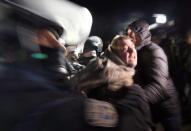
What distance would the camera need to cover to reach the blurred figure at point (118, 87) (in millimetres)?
566

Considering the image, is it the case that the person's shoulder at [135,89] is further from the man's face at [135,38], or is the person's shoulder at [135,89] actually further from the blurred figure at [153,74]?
the man's face at [135,38]

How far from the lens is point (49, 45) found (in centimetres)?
55

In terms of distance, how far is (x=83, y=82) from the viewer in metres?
0.58

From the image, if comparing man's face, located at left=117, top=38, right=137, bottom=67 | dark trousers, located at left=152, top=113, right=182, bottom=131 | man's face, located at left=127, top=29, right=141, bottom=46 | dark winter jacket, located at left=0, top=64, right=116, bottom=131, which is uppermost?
man's face, located at left=127, top=29, right=141, bottom=46

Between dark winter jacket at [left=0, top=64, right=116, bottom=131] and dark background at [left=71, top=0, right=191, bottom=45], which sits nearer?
dark winter jacket at [left=0, top=64, right=116, bottom=131]

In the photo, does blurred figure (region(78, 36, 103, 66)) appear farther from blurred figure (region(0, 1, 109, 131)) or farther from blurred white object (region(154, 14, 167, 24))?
blurred white object (region(154, 14, 167, 24))

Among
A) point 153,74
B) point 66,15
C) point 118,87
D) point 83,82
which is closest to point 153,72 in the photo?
point 153,74

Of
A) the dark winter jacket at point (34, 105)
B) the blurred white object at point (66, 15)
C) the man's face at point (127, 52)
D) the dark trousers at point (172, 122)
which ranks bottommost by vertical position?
the dark trousers at point (172, 122)

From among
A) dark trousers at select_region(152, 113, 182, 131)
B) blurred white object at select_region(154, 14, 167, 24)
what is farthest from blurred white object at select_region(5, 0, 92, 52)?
dark trousers at select_region(152, 113, 182, 131)

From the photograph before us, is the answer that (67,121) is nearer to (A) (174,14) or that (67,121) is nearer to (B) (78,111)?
(B) (78,111)

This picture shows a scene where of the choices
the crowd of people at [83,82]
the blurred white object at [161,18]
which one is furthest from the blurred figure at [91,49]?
the blurred white object at [161,18]

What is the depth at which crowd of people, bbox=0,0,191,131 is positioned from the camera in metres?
0.52

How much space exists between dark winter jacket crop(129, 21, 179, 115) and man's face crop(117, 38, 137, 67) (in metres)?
0.02

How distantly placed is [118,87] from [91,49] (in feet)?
0.50
